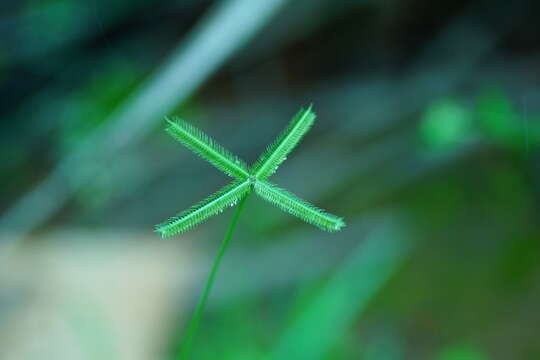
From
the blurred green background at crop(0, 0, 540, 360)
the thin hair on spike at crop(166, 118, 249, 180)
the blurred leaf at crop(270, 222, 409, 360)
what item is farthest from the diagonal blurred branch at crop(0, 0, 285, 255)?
the thin hair on spike at crop(166, 118, 249, 180)

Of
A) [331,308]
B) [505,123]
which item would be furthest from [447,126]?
[331,308]

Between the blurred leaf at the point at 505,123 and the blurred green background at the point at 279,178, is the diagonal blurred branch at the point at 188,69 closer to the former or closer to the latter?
→ the blurred green background at the point at 279,178

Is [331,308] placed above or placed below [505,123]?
below

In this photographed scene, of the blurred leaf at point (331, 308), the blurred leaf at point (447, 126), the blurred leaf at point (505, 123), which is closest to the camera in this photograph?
the blurred leaf at point (331, 308)

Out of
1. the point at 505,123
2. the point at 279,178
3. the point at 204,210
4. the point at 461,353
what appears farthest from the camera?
the point at 279,178

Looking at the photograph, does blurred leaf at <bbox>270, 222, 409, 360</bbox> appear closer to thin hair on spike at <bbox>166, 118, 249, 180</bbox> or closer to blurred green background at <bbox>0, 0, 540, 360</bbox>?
blurred green background at <bbox>0, 0, 540, 360</bbox>

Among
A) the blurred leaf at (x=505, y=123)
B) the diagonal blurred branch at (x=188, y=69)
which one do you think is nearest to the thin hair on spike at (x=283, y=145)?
the diagonal blurred branch at (x=188, y=69)

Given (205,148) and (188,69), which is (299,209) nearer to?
(205,148)
